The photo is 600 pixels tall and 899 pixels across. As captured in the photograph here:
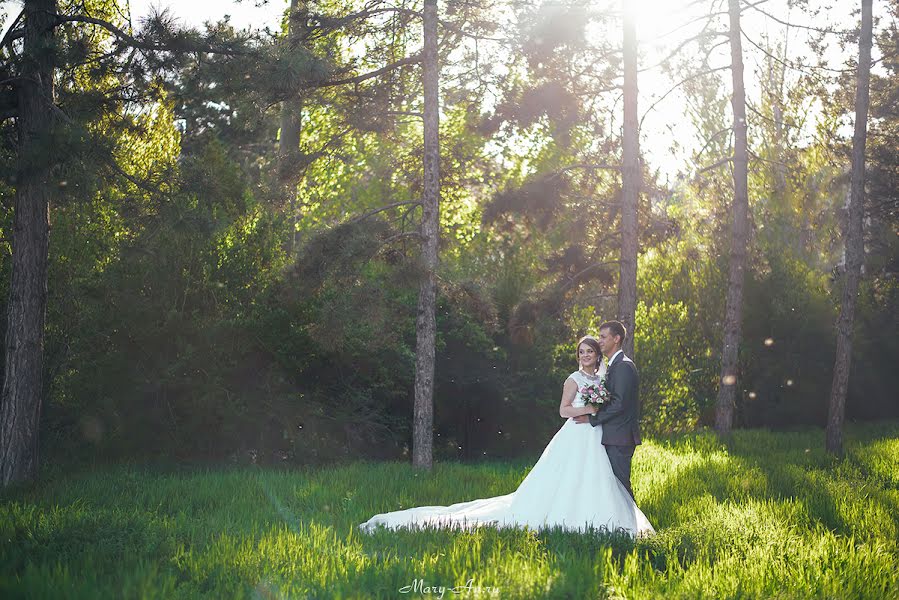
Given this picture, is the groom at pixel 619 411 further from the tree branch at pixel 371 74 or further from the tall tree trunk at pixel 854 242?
the tall tree trunk at pixel 854 242

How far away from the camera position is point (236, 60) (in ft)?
45.9

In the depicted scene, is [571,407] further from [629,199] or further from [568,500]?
[629,199]

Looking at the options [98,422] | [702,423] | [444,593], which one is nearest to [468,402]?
[98,422]

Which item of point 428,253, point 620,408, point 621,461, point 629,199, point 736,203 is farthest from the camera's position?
point 736,203

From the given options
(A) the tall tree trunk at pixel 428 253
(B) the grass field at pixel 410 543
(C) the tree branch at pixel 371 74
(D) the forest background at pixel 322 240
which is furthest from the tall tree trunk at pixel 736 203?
(C) the tree branch at pixel 371 74

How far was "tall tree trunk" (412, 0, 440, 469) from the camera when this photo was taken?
47.5ft

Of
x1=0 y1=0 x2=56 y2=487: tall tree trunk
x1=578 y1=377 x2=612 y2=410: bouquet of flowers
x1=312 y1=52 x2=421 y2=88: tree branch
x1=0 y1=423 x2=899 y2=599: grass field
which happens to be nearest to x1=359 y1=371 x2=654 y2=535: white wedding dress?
x1=578 y1=377 x2=612 y2=410: bouquet of flowers

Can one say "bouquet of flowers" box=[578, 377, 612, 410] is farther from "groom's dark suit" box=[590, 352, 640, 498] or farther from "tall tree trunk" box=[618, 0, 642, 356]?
"tall tree trunk" box=[618, 0, 642, 356]

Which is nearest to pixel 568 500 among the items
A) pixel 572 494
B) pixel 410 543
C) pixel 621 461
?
pixel 572 494

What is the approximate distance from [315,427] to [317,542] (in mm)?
9206

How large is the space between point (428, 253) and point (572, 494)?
236 inches

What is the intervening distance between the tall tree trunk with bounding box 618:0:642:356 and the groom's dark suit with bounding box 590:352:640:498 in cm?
607

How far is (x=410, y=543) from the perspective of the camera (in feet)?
26.7

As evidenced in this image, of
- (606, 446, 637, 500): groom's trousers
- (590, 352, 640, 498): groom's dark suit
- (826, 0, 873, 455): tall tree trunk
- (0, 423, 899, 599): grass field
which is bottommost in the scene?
(0, 423, 899, 599): grass field
